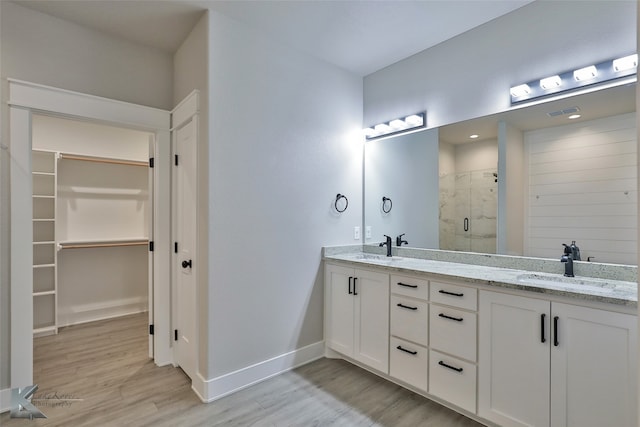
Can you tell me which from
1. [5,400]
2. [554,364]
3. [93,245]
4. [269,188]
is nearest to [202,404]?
[5,400]

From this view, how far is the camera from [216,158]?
223 cm

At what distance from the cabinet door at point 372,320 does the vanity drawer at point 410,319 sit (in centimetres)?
7

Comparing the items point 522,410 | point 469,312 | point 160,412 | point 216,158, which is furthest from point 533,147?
point 160,412

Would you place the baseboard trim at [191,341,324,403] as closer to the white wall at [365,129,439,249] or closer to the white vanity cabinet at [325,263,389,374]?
the white vanity cabinet at [325,263,389,374]

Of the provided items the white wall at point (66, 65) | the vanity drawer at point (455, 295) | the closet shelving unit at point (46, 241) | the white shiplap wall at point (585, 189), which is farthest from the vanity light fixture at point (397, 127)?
the closet shelving unit at point (46, 241)

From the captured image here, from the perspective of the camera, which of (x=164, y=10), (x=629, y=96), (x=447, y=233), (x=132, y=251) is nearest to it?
(x=629, y=96)

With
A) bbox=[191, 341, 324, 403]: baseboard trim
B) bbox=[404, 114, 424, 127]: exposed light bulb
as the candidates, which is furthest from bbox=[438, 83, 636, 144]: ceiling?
bbox=[191, 341, 324, 403]: baseboard trim

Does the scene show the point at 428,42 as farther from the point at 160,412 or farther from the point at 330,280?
the point at 160,412

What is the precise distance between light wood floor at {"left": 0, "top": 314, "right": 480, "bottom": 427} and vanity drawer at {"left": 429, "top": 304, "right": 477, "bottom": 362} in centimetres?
46

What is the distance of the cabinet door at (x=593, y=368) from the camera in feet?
4.52

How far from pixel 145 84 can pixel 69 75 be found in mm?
515

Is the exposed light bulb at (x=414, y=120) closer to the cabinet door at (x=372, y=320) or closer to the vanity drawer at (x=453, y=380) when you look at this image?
the cabinet door at (x=372, y=320)

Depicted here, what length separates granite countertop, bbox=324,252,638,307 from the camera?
57.1 inches

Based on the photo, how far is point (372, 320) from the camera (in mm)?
2451
